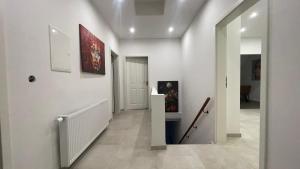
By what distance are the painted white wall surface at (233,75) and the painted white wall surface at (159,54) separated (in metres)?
3.03

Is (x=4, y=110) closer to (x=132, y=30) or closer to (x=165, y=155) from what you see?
(x=165, y=155)

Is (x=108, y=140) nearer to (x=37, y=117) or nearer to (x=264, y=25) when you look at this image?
(x=37, y=117)

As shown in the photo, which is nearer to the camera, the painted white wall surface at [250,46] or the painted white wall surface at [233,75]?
the painted white wall surface at [233,75]

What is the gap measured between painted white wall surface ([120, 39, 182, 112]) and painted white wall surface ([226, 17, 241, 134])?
303 cm

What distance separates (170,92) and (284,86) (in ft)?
15.6

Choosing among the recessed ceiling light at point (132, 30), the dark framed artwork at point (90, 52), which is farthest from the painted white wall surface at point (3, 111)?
the recessed ceiling light at point (132, 30)

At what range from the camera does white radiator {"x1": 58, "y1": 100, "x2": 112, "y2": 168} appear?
1.87m

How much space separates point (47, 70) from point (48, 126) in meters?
0.63

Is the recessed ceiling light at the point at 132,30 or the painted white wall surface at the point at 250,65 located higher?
the recessed ceiling light at the point at 132,30

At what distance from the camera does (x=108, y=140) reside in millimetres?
2975

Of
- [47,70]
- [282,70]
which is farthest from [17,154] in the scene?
[282,70]

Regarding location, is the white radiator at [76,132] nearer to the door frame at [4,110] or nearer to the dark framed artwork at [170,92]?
the door frame at [4,110]

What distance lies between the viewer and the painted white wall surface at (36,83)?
131 cm

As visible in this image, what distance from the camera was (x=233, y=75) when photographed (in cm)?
305
